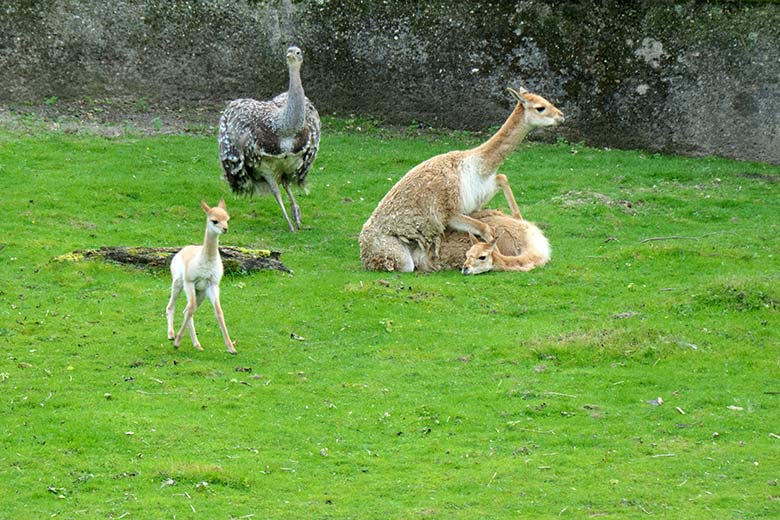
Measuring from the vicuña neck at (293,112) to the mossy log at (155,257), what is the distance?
2.89 m

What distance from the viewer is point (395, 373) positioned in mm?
9297

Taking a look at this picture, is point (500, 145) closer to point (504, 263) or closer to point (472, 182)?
point (472, 182)

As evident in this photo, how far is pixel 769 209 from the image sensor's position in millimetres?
15125

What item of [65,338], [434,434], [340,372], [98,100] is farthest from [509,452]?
[98,100]

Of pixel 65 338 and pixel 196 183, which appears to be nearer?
pixel 65 338

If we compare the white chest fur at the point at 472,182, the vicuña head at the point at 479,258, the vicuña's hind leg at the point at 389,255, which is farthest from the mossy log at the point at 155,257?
the white chest fur at the point at 472,182

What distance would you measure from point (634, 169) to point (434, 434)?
33.6ft

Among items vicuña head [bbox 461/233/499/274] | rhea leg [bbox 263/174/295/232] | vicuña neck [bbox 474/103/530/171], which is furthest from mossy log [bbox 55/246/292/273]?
vicuña neck [bbox 474/103/530/171]

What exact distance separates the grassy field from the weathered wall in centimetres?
324

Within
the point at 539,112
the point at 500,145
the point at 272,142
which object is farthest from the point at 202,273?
the point at 272,142

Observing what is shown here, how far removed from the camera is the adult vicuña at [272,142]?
14914 millimetres

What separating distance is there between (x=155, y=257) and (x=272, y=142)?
122 inches

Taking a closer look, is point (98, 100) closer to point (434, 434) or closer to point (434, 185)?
point (434, 185)

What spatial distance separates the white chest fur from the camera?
42.4 feet
